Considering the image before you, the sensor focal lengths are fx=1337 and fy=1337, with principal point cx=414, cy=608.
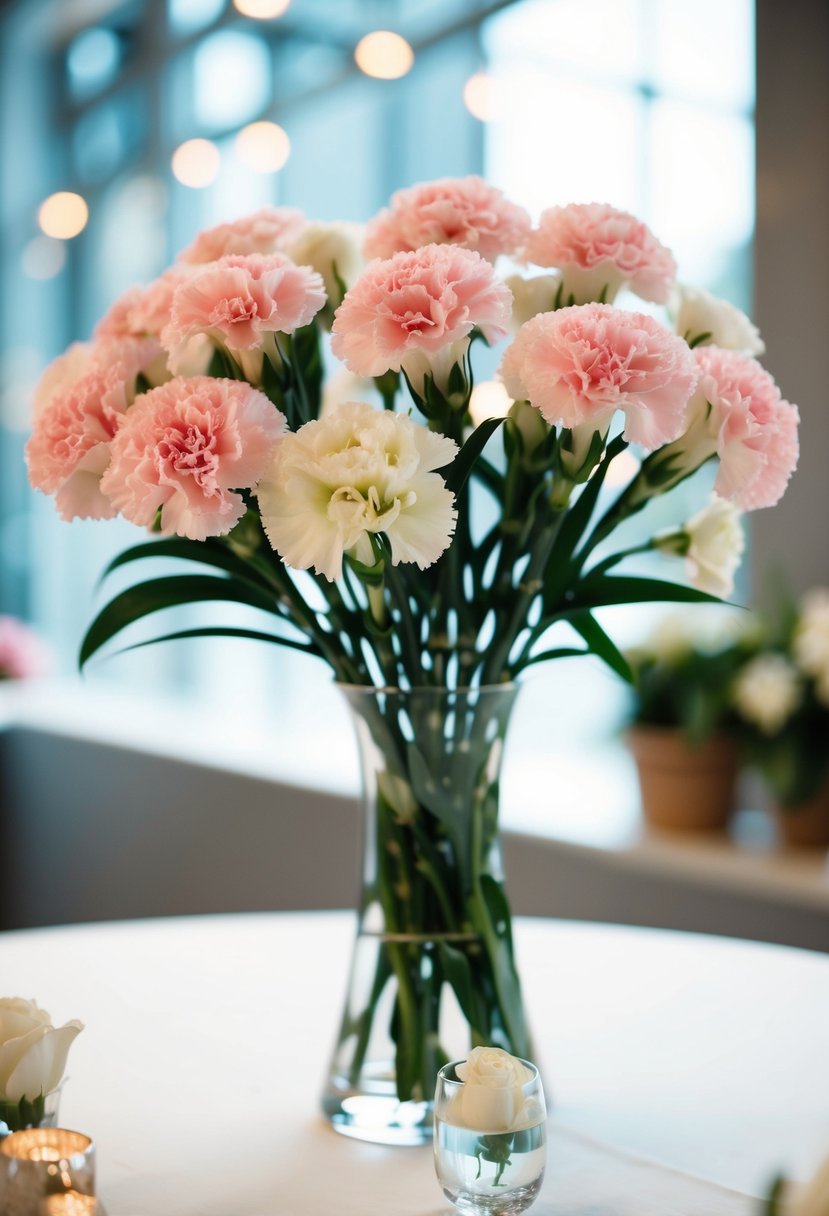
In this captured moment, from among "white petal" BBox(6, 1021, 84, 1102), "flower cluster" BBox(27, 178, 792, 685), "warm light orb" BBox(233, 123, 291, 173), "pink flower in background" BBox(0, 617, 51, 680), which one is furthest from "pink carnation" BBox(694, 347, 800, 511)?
"pink flower in background" BBox(0, 617, 51, 680)

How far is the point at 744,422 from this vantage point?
729mm

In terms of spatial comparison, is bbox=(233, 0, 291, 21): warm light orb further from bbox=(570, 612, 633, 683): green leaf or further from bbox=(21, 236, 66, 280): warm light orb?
bbox=(21, 236, 66, 280): warm light orb

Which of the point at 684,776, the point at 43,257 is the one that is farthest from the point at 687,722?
the point at 43,257

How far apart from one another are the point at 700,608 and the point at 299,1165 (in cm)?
134

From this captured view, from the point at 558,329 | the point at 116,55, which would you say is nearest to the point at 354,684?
the point at 558,329

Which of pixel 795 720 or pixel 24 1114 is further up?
pixel 795 720

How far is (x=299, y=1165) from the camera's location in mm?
758

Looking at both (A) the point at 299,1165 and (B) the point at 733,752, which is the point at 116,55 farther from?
(A) the point at 299,1165

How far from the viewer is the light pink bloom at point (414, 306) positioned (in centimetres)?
66

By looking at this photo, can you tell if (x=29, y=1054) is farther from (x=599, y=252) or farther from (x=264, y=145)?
(x=264, y=145)

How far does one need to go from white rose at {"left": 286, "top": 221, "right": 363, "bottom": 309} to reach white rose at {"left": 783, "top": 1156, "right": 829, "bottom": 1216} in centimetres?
55

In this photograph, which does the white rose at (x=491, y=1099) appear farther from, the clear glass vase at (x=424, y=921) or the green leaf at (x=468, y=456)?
the green leaf at (x=468, y=456)

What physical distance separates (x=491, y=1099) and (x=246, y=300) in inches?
16.2

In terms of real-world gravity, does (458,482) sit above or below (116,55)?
below
